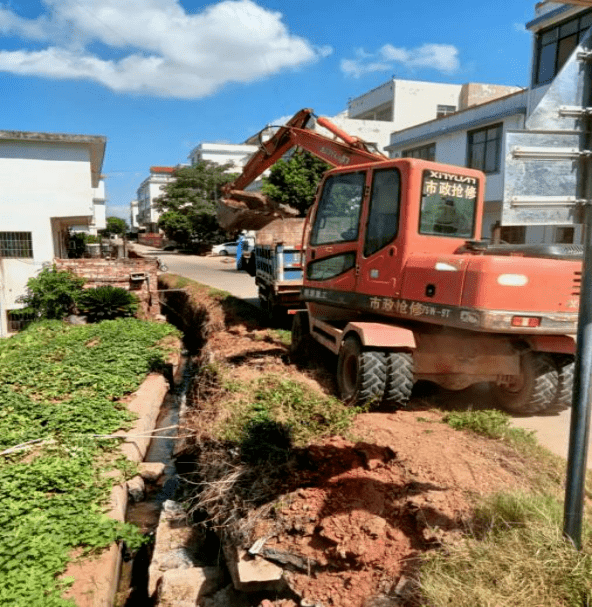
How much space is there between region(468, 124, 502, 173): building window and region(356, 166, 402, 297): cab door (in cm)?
1528

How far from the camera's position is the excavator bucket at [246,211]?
457 inches

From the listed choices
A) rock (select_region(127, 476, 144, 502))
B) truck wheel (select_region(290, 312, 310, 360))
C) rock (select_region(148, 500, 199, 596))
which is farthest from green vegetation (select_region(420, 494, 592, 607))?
truck wheel (select_region(290, 312, 310, 360))

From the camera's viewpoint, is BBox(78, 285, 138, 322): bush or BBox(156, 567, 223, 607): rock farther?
BBox(78, 285, 138, 322): bush

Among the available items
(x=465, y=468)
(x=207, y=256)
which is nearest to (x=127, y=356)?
(x=465, y=468)

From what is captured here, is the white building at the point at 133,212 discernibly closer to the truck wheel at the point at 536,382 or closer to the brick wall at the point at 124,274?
the brick wall at the point at 124,274

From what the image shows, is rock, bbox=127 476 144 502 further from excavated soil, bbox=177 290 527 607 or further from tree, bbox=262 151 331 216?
tree, bbox=262 151 331 216

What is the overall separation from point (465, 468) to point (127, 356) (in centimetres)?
770

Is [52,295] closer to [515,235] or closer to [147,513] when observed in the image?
[147,513]

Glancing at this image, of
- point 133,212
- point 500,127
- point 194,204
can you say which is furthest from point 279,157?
point 133,212

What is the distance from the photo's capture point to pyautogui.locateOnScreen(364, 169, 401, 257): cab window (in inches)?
244

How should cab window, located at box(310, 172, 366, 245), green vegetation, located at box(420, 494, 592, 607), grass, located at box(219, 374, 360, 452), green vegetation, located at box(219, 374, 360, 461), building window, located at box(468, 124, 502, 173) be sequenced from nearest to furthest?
green vegetation, located at box(420, 494, 592, 607) → green vegetation, located at box(219, 374, 360, 461) → grass, located at box(219, 374, 360, 452) → cab window, located at box(310, 172, 366, 245) → building window, located at box(468, 124, 502, 173)

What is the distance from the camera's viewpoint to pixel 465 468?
442 cm

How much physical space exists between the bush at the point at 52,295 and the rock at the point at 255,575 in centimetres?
1182

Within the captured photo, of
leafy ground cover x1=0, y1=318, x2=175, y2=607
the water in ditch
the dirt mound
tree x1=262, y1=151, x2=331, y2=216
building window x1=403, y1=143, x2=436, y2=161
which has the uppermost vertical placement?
building window x1=403, y1=143, x2=436, y2=161
